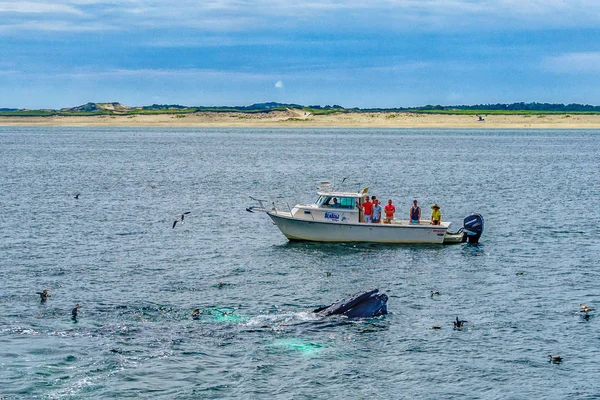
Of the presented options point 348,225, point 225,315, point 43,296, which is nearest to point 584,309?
point 225,315

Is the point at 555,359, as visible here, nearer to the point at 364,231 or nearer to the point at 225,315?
the point at 225,315

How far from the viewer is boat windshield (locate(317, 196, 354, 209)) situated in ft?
143

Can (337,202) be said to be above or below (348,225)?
above

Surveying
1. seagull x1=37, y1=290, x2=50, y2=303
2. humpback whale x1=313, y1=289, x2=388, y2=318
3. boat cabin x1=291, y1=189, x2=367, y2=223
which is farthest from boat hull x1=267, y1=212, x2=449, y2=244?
seagull x1=37, y1=290, x2=50, y2=303

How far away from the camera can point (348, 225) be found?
4312 centimetres

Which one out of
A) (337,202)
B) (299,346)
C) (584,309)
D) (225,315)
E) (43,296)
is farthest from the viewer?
(337,202)

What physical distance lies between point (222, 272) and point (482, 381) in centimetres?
1641

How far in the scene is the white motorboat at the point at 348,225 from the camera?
4316 cm

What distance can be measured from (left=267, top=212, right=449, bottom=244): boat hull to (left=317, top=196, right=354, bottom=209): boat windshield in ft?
3.17

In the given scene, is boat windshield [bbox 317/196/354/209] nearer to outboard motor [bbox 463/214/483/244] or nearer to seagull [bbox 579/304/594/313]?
outboard motor [bbox 463/214/483/244]

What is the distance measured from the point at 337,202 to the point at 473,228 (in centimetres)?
728

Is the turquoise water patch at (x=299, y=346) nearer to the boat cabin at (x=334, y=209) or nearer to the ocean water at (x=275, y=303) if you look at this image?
the ocean water at (x=275, y=303)

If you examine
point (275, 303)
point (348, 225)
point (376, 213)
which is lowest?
point (275, 303)

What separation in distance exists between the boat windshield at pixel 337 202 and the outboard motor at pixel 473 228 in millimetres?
6247
